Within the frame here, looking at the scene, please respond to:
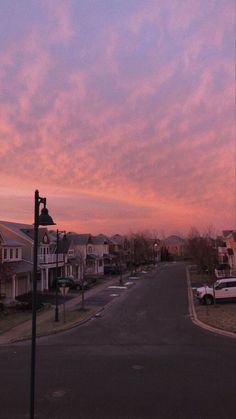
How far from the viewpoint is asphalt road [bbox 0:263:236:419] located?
476 inches

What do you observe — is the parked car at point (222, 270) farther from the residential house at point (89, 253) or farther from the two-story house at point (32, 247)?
the residential house at point (89, 253)

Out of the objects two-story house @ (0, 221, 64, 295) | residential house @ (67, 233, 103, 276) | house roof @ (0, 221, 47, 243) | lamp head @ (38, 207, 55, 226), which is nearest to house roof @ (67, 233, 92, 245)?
residential house @ (67, 233, 103, 276)

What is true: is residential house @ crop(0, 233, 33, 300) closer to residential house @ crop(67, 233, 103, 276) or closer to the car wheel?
the car wheel

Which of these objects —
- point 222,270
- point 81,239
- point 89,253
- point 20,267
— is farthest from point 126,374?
point 81,239

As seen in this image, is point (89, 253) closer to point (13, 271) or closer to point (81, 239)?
point (81, 239)

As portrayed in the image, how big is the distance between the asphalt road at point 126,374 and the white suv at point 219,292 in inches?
375

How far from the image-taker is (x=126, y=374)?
15484mm

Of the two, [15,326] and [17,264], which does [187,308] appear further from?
[17,264]

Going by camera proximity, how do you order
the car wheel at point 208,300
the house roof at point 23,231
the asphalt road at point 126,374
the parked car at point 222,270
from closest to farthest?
the asphalt road at point 126,374 < the car wheel at point 208,300 < the house roof at point 23,231 < the parked car at point 222,270

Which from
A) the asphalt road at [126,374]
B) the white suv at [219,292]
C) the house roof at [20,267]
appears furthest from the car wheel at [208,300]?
the house roof at [20,267]

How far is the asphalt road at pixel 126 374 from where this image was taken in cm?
1210

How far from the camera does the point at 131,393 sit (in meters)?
13.3

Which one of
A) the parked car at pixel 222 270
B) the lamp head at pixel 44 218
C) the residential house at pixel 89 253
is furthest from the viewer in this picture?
the residential house at pixel 89 253

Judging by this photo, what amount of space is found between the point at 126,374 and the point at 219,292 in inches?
887
